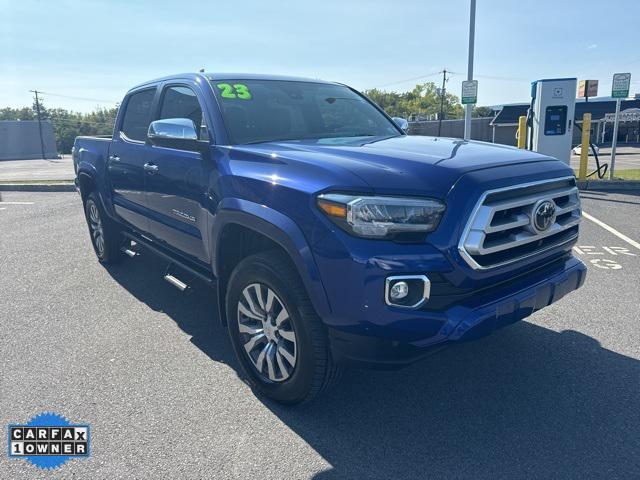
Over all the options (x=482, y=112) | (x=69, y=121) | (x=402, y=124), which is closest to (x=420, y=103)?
(x=482, y=112)

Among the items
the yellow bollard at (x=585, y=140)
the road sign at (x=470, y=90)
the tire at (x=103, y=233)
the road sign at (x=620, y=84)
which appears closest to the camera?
the tire at (x=103, y=233)

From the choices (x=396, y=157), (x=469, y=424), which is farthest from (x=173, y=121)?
(x=469, y=424)

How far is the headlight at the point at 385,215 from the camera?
233cm

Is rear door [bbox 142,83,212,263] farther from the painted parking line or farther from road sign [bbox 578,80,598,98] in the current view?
road sign [bbox 578,80,598,98]

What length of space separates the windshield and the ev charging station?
30.2ft

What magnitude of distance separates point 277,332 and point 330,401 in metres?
0.58

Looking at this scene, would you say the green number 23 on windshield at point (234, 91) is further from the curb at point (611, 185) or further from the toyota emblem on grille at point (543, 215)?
the curb at point (611, 185)

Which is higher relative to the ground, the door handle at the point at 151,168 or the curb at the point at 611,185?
the door handle at the point at 151,168

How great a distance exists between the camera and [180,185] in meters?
3.66

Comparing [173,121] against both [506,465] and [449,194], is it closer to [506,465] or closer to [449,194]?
[449,194]

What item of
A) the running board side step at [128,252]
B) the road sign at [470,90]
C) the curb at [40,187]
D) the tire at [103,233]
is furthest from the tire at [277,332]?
the road sign at [470,90]

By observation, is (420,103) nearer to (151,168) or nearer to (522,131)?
(522,131)

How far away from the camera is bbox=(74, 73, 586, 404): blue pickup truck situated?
2.33 m

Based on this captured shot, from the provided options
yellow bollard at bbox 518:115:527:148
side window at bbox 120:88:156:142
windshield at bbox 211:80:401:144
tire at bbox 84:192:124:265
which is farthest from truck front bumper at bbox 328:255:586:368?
yellow bollard at bbox 518:115:527:148
